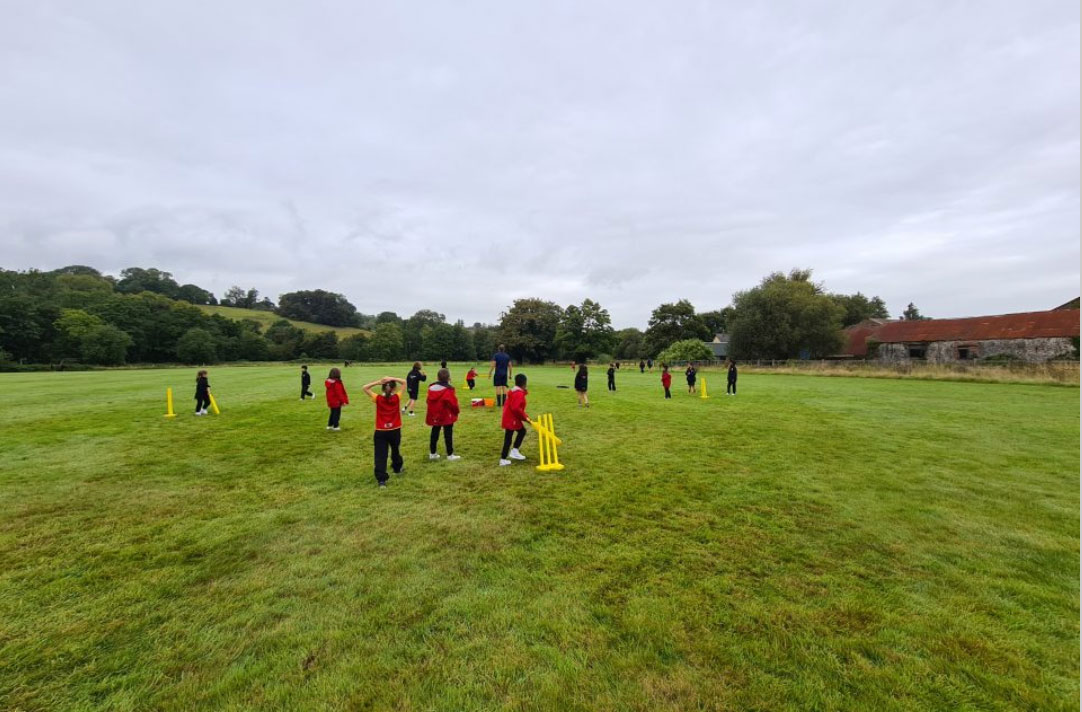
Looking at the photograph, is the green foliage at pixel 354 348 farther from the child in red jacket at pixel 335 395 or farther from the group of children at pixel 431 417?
the group of children at pixel 431 417

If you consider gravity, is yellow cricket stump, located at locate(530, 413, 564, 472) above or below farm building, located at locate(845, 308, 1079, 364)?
below

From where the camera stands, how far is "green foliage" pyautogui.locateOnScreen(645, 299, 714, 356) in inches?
3388

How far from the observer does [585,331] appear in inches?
3169

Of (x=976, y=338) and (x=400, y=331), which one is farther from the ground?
(x=400, y=331)

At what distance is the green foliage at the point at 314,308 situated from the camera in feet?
462

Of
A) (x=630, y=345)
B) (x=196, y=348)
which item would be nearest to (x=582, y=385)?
(x=630, y=345)

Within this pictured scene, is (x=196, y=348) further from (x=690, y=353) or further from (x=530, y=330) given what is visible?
(x=690, y=353)

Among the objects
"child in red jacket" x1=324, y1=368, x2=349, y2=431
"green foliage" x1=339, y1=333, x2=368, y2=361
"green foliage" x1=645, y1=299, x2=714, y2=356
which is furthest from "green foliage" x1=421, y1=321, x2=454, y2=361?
"child in red jacket" x1=324, y1=368, x2=349, y2=431

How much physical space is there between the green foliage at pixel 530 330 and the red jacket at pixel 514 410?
234 feet

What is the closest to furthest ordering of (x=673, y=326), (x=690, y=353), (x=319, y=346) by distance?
(x=690, y=353) < (x=673, y=326) < (x=319, y=346)

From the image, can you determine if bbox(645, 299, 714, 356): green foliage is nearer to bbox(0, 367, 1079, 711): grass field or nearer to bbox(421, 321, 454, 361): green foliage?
bbox(421, 321, 454, 361): green foliage

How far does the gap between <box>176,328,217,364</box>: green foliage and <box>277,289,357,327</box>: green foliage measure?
59427 mm

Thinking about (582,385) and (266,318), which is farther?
(266,318)

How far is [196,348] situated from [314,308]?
64637mm
